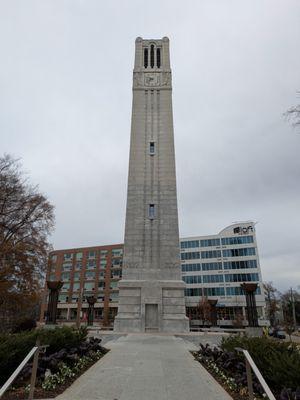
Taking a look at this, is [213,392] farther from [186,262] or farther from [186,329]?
[186,262]

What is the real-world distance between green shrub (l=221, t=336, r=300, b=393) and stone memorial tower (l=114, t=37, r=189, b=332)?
18792 mm

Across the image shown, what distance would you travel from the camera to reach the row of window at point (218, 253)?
69.0 metres

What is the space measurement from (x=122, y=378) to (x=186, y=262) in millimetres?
68995

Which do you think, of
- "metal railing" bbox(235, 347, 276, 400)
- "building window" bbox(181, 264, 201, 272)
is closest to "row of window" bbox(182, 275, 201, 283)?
"building window" bbox(181, 264, 201, 272)

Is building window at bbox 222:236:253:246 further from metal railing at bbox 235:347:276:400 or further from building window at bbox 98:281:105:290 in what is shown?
metal railing at bbox 235:347:276:400

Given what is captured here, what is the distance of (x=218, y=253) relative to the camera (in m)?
72.2

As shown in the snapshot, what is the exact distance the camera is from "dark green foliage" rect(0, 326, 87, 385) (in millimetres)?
7023

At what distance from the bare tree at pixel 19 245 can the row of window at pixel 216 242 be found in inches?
2172

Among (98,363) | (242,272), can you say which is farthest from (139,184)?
(242,272)

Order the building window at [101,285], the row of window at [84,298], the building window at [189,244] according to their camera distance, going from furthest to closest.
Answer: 1. the building window at [101,285]
2. the row of window at [84,298]
3. the building window at [189,244]

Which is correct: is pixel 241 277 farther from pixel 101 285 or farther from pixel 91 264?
pixel 91 264

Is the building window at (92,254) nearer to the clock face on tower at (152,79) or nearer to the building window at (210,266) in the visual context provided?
the building window at (210,266)

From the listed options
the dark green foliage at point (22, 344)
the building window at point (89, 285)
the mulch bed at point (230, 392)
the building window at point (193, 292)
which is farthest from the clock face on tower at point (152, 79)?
the building window at point (89, 285)

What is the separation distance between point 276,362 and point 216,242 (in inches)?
2711
